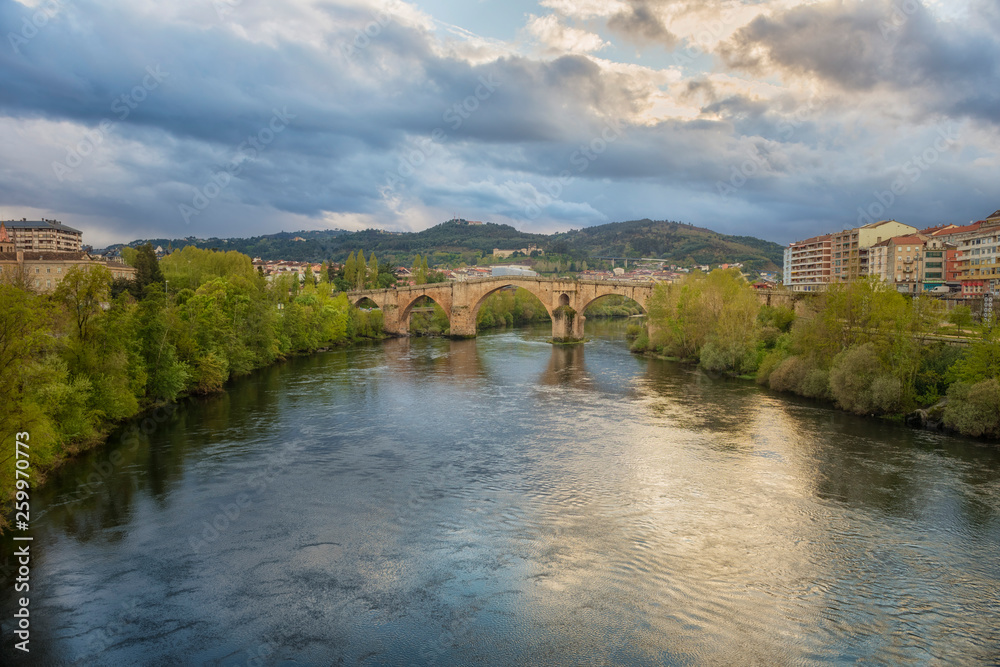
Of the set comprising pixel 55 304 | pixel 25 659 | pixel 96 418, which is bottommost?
pixel 25 659

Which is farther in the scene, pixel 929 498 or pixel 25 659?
pixel 929 498

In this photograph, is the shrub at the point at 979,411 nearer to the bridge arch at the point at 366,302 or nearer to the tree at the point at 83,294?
the tree at the point at 83,294

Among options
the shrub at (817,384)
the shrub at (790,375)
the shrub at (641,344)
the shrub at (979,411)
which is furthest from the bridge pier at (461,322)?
the shrub at (979,411)

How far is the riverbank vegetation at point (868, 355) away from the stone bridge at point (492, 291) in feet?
43.0

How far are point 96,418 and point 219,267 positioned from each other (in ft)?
86.7

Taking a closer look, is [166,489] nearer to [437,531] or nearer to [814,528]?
[437,531]

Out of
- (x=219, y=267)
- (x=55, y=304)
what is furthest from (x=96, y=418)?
(x=219, y=267)

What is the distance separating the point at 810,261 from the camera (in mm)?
60344

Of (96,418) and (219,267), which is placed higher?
(219,267)

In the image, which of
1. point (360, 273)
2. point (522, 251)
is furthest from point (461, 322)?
point (522, 251)

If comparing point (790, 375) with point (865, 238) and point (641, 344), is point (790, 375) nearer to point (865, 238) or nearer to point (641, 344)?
point (641, 344)

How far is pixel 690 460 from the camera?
15.2 meters

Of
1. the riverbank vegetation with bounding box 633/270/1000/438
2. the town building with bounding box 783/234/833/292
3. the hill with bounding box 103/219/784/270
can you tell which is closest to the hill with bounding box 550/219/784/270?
the hill with bounding box 103/219/784/270

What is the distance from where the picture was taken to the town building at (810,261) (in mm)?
57875
